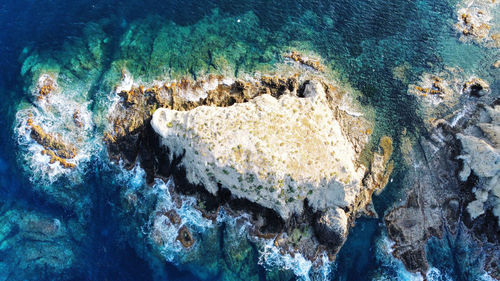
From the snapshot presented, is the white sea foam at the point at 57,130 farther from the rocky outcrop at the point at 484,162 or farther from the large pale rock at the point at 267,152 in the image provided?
the rocky outcrop at the point at 484,162

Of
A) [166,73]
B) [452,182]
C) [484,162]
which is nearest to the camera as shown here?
[484,162]

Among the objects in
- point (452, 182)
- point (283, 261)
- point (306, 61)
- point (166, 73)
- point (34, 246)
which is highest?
point (306, 61)

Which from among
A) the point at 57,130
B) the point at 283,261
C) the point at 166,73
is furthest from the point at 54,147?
the point at 283,261

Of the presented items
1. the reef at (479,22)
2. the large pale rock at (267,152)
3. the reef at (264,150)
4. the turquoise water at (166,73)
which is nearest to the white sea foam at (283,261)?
the turquoise water at (166,73)

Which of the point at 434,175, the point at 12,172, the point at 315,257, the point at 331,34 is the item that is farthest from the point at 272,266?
the point at 12,172

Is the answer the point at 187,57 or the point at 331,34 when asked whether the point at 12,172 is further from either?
the point at 331,34

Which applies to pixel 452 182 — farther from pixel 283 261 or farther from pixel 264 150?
pixel 264 150
